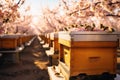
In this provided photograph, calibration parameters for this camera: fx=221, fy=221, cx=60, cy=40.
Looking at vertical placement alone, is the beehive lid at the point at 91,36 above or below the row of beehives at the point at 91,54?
above

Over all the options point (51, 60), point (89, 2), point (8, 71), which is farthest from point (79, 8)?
point (8, 71)

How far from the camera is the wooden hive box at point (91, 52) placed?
4879 millimetres

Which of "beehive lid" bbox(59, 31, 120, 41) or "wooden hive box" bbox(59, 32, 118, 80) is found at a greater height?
"beehive lid" bbox(59, 31, 120, 41)

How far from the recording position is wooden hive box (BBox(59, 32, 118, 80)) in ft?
16.0

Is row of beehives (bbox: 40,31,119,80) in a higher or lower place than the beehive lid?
lower

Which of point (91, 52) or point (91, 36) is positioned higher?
point (91, 36)

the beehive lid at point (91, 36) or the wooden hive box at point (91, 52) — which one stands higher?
the beehive lid at point (91, 36)

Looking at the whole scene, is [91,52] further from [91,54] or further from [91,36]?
[91,36]

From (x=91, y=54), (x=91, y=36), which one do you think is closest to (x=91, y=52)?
(x=91, y=54)

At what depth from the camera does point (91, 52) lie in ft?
16.4

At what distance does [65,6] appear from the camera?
65.6 feet

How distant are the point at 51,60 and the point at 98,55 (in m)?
6.17

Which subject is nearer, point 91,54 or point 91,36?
point 91,36

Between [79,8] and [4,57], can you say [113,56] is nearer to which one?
[4,57]
